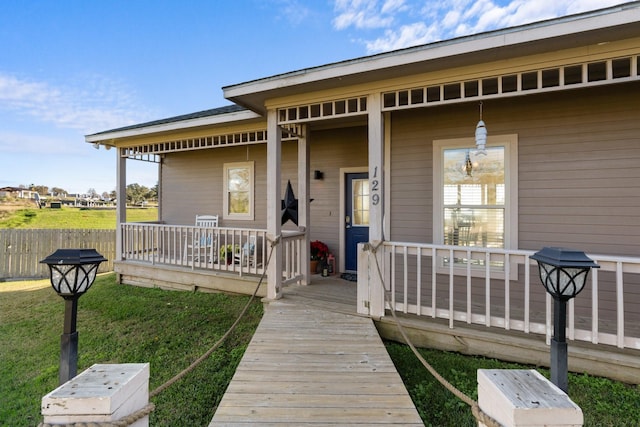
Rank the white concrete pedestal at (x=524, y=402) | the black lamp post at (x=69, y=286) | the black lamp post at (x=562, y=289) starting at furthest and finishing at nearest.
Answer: the black lamp post at (x=69, y=286)
the black lamp post at (x=562, y=289)
the white concrete pedestal at (x=524, y=402)

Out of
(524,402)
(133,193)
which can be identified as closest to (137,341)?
(524,402)

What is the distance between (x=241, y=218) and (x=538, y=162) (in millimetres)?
5480

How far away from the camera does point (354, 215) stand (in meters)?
5.58

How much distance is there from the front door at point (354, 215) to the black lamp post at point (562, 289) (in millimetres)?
4075

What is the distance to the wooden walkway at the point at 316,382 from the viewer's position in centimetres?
183

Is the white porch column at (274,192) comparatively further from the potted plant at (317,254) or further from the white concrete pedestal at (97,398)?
the white concrete pedestal at (97,398)

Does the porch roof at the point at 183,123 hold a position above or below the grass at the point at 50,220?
above

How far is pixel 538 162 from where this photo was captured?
3832 millimetres

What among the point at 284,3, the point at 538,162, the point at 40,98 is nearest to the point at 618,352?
the point at 538,162

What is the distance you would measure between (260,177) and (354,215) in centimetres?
230

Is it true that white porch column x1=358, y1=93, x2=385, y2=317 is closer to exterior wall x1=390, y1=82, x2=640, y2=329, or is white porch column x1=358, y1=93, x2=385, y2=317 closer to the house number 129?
the house number 129

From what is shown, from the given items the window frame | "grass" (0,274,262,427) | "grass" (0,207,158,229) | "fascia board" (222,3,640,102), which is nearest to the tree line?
"grass" (0,207,158,229)

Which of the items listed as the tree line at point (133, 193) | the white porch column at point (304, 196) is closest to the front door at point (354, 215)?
the white porch column at point (304, 196)

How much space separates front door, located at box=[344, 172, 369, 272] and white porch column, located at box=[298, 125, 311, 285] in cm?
108
